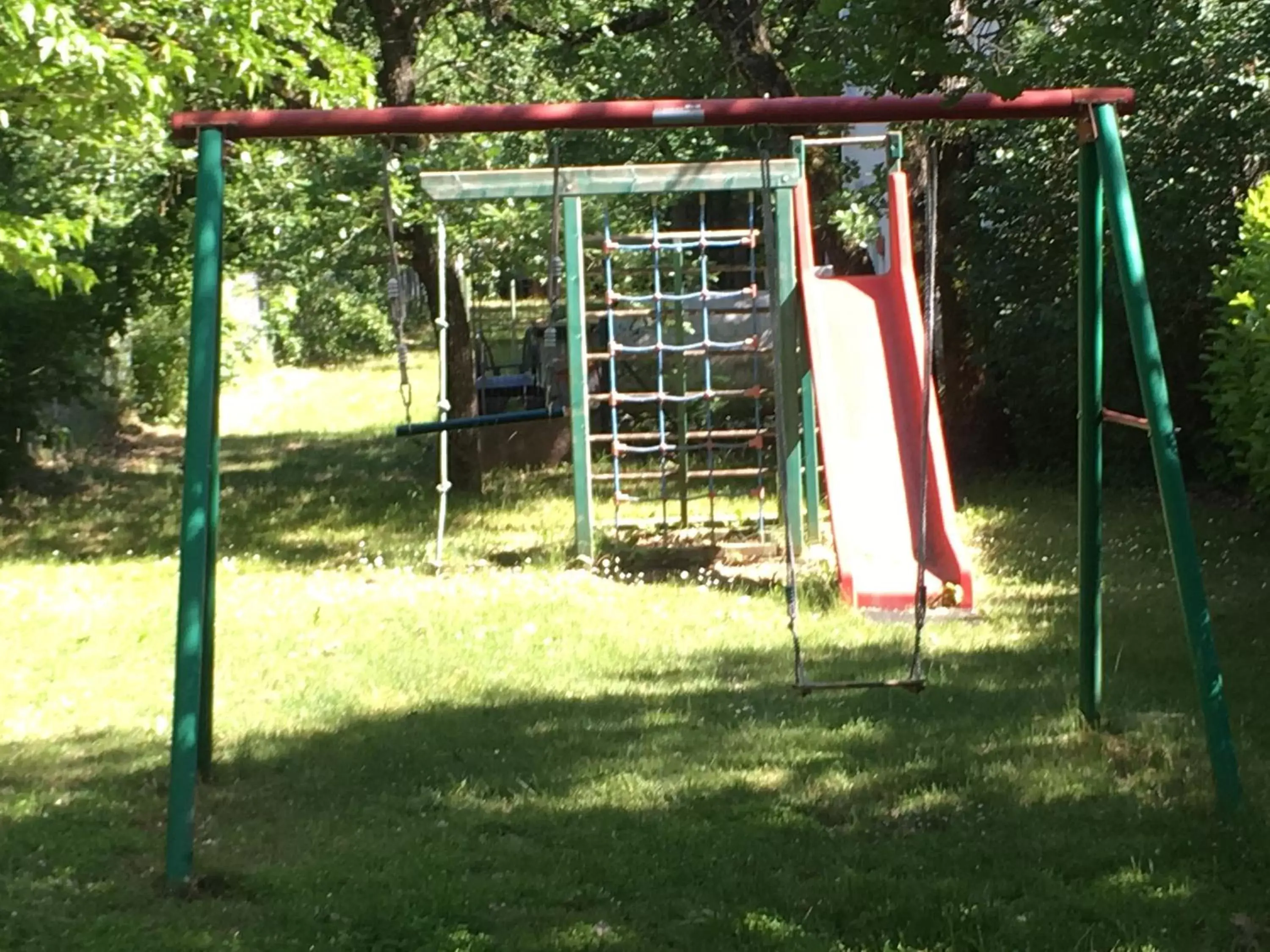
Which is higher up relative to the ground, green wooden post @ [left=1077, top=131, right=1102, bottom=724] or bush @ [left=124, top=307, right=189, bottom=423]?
bush @ [left=124, top=307, right=189, bottom=423]

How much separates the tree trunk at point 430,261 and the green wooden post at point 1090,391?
7.55m

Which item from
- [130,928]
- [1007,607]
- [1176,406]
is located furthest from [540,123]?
[1176,406]

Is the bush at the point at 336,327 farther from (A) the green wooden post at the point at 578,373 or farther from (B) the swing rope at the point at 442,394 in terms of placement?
(A) the green wooden post at the point at 578,373

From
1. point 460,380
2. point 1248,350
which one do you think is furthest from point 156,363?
point 1248,350

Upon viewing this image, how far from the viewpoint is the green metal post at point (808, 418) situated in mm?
9148

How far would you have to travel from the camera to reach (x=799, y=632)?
7.37 metres

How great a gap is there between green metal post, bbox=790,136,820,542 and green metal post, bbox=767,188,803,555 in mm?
27

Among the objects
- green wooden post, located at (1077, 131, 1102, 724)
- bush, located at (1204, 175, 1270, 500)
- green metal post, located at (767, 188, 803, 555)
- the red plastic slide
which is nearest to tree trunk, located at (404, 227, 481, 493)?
green metal post, located at (767, 188, 803, 555)

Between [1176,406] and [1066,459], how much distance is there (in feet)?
3.31

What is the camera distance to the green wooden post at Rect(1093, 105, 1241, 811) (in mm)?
4441

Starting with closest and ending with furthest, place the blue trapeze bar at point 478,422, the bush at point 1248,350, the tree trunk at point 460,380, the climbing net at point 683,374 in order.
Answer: the blue trapeze bar at point 478,422, the bush at point 1248,350, the climbing net at point 683,374, the tree trunk at point 460,380

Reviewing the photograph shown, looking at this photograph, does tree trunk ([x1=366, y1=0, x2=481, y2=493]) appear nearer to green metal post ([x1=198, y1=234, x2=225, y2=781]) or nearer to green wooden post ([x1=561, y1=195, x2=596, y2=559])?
green wooden post ([x1=561, y1=195, x2=596, y2=559])

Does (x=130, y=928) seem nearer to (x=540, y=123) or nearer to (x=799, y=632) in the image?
(x=540, y=123)

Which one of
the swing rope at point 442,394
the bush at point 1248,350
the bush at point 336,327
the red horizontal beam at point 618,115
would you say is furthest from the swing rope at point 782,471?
the bush at point 336,327
